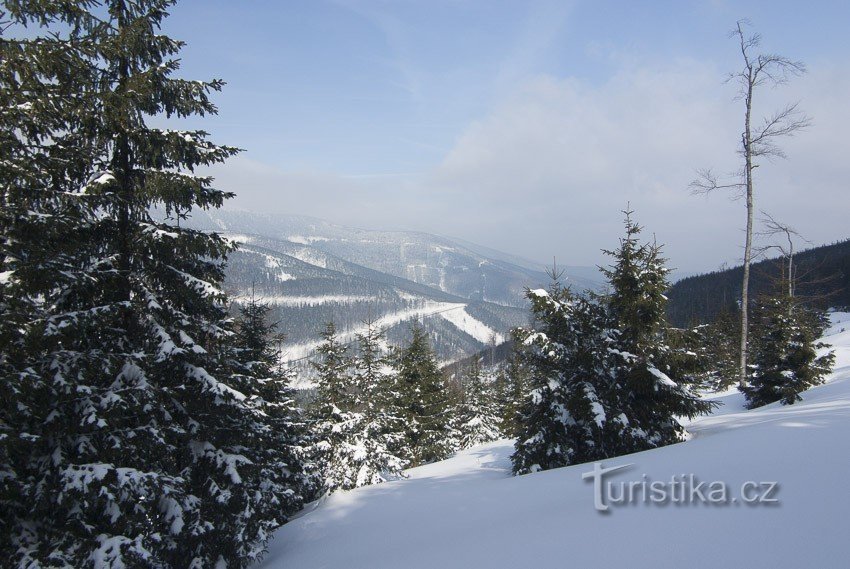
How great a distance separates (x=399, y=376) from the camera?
26625 millimetres

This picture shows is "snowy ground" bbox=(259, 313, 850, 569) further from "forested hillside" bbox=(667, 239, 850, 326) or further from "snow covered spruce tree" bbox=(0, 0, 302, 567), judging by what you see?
"forested hillside" bbox=(667, 239, 850, 326)

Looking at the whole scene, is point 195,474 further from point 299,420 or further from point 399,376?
point 399,376

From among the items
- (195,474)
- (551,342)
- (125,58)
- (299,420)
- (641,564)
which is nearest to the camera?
(641,564)

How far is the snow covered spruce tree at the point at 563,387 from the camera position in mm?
10711

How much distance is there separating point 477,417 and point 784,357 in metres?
21.3

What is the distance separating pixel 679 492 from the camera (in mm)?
4742

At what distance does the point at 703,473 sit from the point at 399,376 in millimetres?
22447

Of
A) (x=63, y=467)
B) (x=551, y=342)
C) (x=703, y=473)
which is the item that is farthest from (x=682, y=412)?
(x=63, y=467)

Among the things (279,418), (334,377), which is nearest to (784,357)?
(334,377)

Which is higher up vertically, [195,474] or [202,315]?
[202,315]

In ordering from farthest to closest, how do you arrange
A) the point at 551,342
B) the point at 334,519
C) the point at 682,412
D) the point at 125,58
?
1. the point at 551,342
2. the point at 682,412
3. the point at 334,519
4. the point at 125,58

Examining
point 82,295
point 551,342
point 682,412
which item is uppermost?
point 82,295

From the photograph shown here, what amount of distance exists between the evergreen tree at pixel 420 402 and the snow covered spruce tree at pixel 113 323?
57.0 ft

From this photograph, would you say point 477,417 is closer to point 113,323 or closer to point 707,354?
point 707,354
